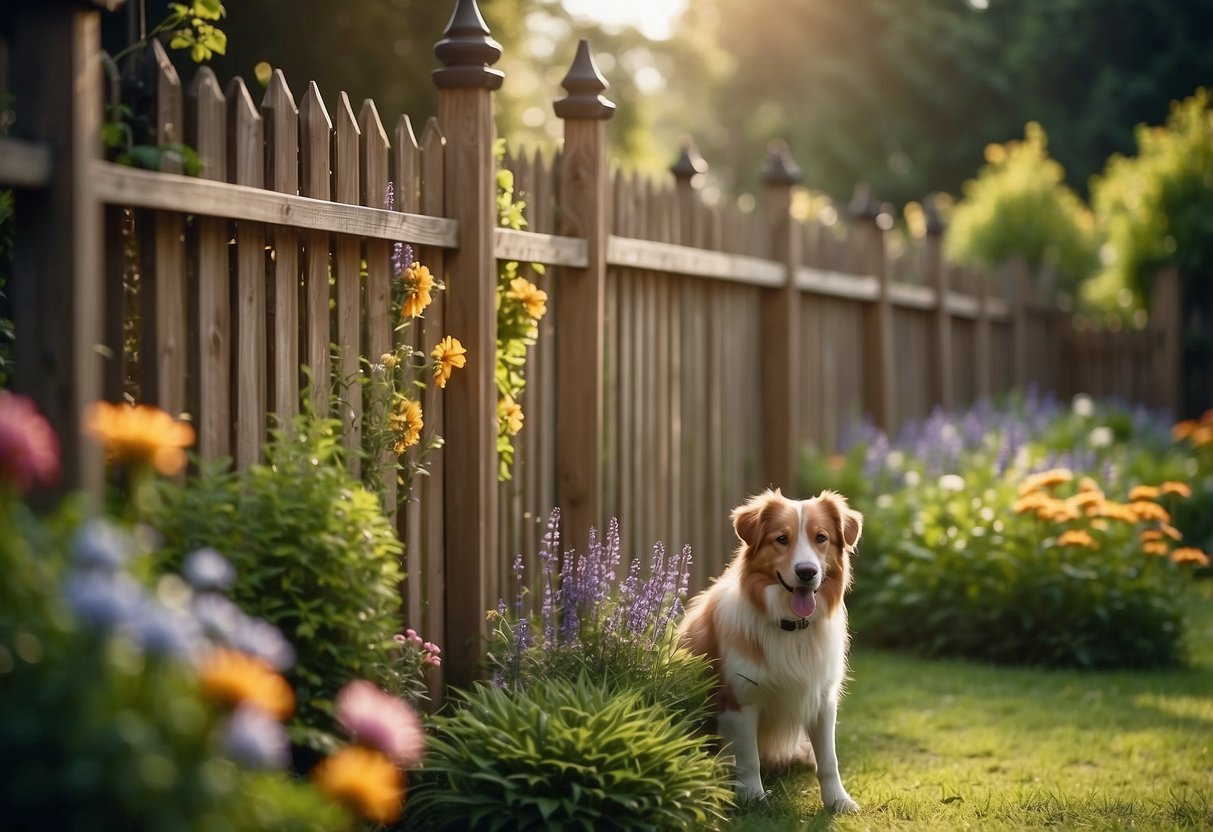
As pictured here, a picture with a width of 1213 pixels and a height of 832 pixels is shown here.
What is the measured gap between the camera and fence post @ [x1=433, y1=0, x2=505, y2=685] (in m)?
4.78

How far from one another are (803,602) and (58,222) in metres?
2.70

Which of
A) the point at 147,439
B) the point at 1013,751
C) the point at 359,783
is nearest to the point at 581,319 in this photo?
the point at 1013,751

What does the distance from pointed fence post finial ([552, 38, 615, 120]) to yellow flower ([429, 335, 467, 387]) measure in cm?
148

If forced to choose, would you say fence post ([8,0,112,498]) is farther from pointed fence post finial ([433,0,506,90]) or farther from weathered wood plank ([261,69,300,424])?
pointed fence post finial ([433,0,506,90])

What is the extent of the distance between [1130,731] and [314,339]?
153 inches

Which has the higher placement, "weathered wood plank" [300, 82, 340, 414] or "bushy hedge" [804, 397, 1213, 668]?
"weathered wood plank" [300, 82, 340, 414]

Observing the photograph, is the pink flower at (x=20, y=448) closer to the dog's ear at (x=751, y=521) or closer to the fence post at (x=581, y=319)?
the dog's ear at (x=751, y=521)

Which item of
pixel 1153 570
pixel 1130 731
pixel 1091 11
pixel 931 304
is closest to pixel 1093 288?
pixel 931 304

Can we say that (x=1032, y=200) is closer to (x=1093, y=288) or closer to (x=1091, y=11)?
(x=1093, y=288)

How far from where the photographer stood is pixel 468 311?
189 inches

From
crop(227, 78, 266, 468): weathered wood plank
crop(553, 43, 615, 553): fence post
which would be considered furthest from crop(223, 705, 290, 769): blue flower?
crop(553, 43, 615, 553): fence post

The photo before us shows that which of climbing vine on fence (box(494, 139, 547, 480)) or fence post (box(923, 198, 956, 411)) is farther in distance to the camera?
fence post (box(923, 198, 956, 411))

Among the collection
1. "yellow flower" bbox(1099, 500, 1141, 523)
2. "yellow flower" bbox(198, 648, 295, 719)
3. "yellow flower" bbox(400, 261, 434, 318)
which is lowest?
"yellow flower" bbox(1099, 500, 1141, 523)

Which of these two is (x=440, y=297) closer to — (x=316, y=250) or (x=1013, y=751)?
(x=316, y=250)
